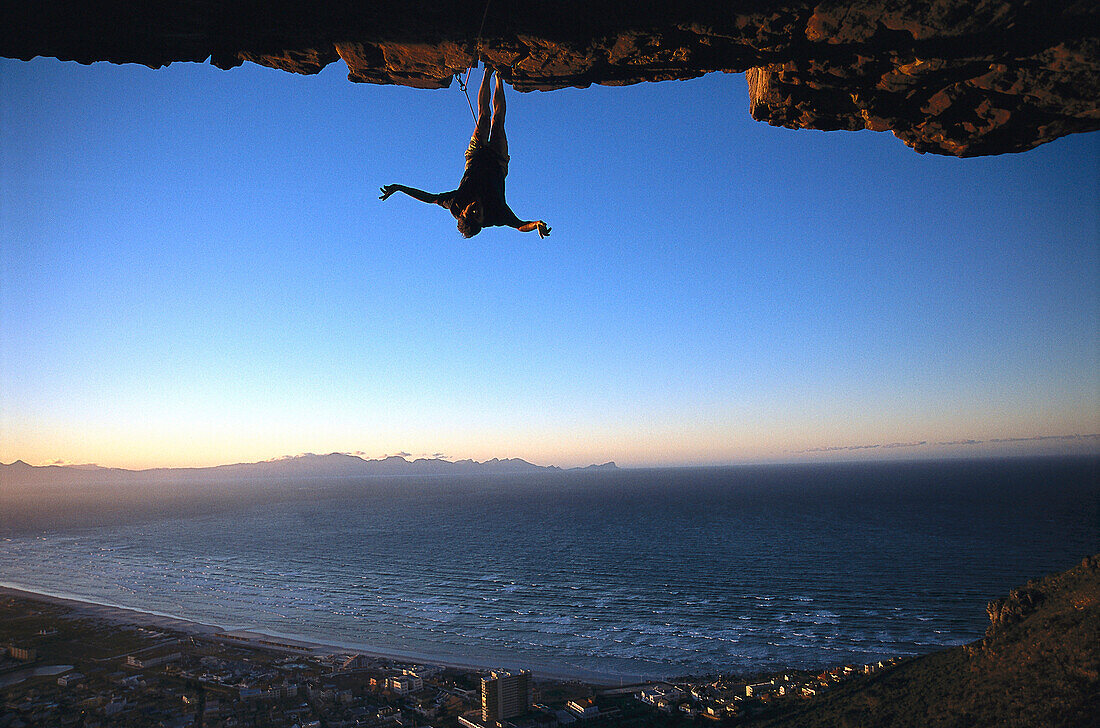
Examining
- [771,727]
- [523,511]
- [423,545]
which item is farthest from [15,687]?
[523,511]

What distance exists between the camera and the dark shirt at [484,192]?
3.72 m

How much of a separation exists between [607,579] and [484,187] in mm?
38267

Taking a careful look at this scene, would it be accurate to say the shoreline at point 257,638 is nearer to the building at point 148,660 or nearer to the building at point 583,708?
the building at point 583,708

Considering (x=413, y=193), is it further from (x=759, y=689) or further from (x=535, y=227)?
(x=759, y=689)

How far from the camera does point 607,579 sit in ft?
124

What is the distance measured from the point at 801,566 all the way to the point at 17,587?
6102cm

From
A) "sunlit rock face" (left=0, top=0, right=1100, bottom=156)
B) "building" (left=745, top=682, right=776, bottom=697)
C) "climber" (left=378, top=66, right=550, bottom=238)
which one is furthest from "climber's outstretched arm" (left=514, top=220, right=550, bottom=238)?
"building" (left=745, top=682, right=776, bottom=697)

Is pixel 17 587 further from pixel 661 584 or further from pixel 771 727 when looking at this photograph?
pixel 771 727

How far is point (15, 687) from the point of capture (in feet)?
66.6

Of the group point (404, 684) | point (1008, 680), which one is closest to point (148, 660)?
point (404, 684)

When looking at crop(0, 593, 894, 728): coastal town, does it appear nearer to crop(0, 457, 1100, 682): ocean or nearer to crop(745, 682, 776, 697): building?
crop(745, 682, 776, 697): building

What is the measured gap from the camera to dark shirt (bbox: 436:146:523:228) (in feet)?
12.2

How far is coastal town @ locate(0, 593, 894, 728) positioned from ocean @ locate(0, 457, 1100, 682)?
313 cm

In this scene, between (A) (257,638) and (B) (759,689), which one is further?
(A) (257,638)
